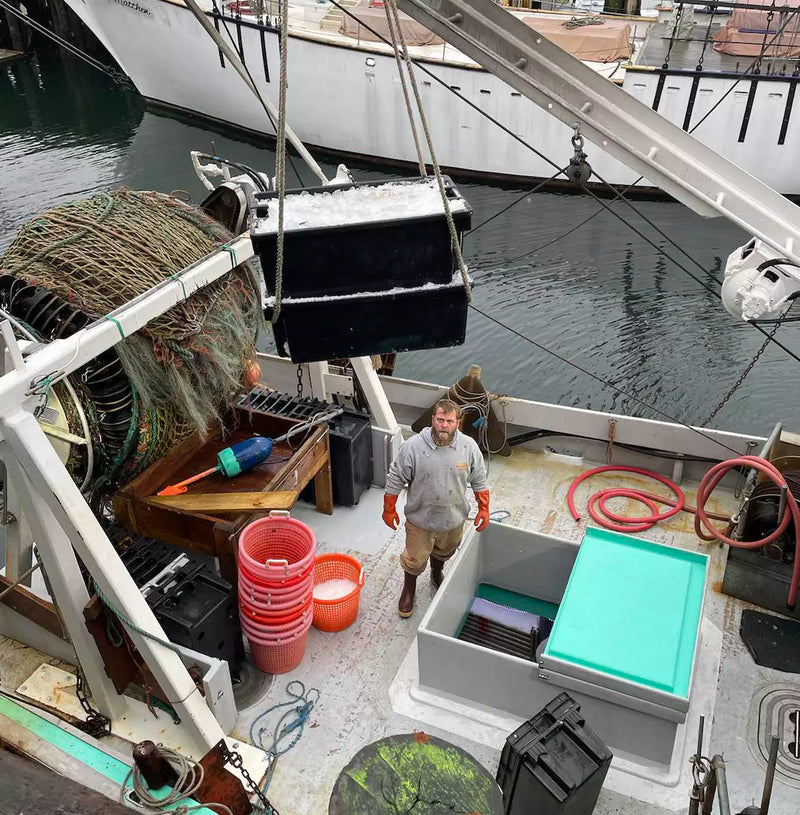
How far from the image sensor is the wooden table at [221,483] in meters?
4.52

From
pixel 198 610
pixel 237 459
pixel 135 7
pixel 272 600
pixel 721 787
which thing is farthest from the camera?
pixel 135 7

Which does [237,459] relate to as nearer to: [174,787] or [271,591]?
[271,591]

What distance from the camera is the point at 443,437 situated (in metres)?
4.23

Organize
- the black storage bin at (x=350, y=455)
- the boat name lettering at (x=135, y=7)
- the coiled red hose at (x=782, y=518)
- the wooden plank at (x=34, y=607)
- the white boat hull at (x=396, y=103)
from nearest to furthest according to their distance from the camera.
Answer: the wooden plank at (x=34, y=607) < the coiled red hose at (x=782, y=518) < the black storage bin at (x=350, y=455) < the white boat hull at (x=396, y=103) < the boat name lettering at (x=135, y=7)

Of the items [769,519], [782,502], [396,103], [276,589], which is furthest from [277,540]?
[396,103]

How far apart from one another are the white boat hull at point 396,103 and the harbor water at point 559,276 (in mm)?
630

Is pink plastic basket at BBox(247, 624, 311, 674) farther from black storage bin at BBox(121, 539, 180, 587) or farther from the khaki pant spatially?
the khaki pant

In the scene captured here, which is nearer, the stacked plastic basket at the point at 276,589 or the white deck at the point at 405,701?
the white deck at the point at 405,701

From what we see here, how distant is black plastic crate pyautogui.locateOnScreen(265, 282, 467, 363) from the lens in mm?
2885

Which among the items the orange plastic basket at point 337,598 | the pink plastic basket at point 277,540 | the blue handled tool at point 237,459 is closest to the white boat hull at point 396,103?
the blue handled tool at point 237,459

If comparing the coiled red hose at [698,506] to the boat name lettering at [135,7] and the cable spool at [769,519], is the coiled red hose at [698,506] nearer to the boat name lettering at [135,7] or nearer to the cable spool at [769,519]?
the cable spool at [769,519]

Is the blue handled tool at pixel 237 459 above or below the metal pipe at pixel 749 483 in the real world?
above

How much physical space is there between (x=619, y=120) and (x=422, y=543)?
8.69 feet

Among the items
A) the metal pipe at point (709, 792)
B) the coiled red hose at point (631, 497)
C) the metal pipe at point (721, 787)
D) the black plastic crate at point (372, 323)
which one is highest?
the black plastic crate at point (372, 323)
